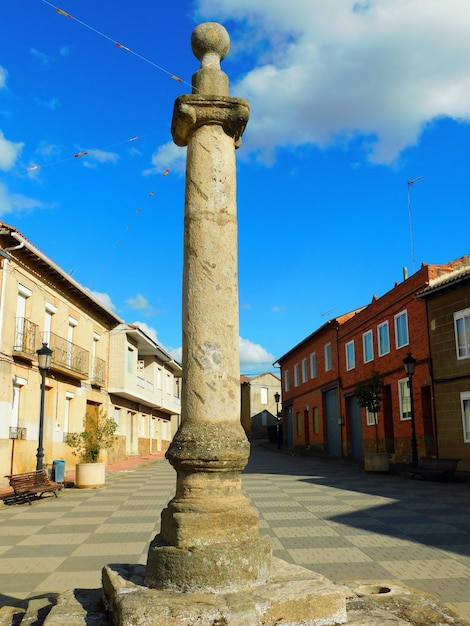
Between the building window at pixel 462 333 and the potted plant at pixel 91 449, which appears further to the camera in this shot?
the building window at pixel 462 333

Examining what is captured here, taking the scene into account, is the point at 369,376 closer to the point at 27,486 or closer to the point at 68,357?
the point at 68,357

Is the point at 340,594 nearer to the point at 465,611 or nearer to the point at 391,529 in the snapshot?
the point at 465,611

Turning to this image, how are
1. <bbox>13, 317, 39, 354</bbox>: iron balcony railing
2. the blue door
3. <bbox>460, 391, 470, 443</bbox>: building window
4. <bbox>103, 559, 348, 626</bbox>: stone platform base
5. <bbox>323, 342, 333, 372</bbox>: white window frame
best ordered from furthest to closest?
<bbox>323, 342, 333, 372</bbox>: white window frame → the blue door → <bbox>460, 391, 470, 443</bbox>: building window → <bbox>13, 317, 39, 354</bbox>: iron balcony railing → <bbox>103, 559, 348, 626</bbox>: stone platform base

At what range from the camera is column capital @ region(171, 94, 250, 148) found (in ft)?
14.7

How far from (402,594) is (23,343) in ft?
47.0

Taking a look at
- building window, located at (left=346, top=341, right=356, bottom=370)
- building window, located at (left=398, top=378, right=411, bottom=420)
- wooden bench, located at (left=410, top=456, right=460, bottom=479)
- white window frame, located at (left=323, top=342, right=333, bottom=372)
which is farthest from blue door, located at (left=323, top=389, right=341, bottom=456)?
wooden bench, located at (left=410, top=456, right=460, bottom=479)

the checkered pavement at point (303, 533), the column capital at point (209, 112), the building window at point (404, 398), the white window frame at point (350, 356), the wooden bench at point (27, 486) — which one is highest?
the white window frame at point (350, 356)

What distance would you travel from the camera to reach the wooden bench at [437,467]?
15258 millimetres

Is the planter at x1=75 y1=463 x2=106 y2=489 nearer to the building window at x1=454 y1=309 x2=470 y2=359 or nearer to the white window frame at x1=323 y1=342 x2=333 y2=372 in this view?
the building window at x1=454 y1=309 x2=470 y2=359

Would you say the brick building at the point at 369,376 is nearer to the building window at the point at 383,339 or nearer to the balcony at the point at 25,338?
the building window at the point at 383,339

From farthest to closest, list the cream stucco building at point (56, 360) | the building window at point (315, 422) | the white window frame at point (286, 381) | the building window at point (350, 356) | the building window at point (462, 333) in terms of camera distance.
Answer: the white window frame at point (286, 381) → the building window at point (315, 422) → the building window at point (350, 356) → the building window at point (462, 333) → the cream stucco building at point (56, 360)

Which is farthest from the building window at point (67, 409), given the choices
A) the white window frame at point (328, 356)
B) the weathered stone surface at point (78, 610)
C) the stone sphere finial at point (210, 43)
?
the stone sphere finial at point (210, 43)

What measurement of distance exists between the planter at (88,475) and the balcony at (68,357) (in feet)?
14.1

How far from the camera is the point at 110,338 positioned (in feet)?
85.4
